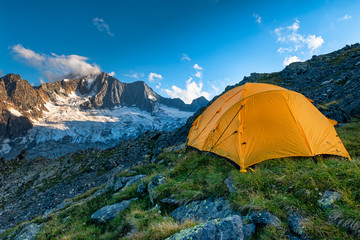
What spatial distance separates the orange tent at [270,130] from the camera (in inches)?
249

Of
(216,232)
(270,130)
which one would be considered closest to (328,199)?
(216,232)

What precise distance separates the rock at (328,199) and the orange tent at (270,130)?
8.69ft

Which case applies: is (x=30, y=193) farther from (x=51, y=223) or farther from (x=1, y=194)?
(x=51, y=223)

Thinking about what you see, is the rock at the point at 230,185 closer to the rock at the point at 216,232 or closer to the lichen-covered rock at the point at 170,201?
the lichen-covered rock at the point at 170,201

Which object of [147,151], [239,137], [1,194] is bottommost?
[1,194]

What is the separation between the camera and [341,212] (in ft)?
9.34

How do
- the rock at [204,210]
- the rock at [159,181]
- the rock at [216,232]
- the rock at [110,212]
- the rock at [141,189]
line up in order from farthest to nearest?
the rock at [141,189] → the rock at [159,181] → the rock at [110,212] → the rock at [204,210] → the rock at [216,232]

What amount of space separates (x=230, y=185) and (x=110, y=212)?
190 inches

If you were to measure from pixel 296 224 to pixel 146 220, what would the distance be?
375cm

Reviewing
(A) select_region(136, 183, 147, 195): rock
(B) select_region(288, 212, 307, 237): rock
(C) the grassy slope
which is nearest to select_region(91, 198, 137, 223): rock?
(C) the grassy slope

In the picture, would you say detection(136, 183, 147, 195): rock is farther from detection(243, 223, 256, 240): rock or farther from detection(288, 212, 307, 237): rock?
detection(288, 212, 307, 237): rock

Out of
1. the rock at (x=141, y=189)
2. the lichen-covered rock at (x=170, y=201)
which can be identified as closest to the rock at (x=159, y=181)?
the rock at (x=141, y=189)

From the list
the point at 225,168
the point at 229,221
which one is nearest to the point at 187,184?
the point at 225,168

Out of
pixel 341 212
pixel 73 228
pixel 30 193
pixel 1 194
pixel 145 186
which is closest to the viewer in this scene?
pixel 341 212
